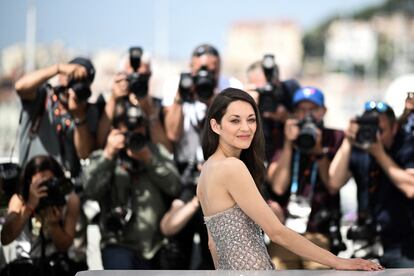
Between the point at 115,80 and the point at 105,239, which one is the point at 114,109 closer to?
the point at 115,80

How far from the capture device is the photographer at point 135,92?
267 inches

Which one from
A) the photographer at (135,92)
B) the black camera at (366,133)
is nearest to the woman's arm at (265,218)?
the black camera at (366,133)

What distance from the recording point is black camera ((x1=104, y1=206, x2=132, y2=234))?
665cm

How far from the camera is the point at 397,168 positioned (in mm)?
6590

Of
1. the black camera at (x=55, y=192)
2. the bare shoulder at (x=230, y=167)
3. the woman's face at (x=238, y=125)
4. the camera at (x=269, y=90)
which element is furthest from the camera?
the camera at (x=269, y=90)

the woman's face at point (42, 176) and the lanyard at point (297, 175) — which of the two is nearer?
the woman's face at point (42, 176)

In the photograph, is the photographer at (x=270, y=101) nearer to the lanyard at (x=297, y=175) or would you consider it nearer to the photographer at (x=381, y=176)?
the lanyard at (x=297, y=175)

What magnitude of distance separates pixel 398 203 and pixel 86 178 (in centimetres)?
206

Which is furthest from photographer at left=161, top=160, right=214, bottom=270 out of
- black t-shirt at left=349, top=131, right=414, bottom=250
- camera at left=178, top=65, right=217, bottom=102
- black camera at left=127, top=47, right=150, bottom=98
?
black t-shirt at left=349, top=131, right=414, bottom=250

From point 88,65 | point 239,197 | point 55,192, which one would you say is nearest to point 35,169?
point 55,192

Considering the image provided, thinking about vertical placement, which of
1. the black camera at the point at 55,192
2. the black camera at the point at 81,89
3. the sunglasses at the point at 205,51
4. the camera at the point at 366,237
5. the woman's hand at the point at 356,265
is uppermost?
the sunglasses at the point at 205,51

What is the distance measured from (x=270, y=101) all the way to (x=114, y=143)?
114 centimetres

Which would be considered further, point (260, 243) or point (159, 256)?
point (159, 256)

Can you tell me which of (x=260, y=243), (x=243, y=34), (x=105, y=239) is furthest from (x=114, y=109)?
(x=243, y=34)
